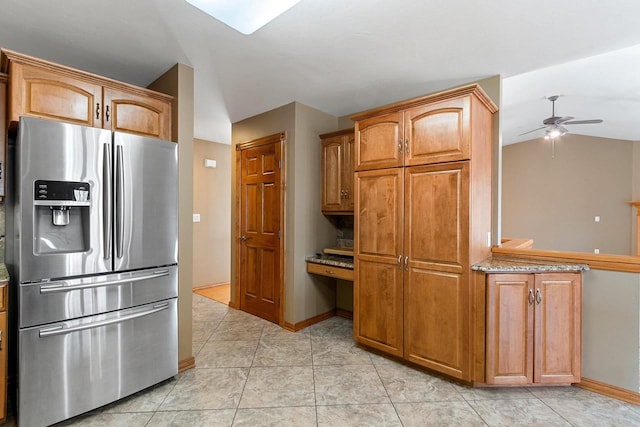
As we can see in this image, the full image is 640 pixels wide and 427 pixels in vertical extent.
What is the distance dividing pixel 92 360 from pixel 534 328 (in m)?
3.00

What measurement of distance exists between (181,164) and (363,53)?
5.55ft

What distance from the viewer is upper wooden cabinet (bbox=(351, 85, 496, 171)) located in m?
2.19

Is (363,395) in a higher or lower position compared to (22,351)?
lower

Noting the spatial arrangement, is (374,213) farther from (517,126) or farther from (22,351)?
(517,126)

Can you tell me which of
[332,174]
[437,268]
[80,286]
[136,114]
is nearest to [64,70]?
[136,114]

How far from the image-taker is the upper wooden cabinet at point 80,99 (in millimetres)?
1761

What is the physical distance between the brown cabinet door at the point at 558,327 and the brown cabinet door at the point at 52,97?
3.39m

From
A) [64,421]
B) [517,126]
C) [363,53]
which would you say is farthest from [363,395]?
[517,126]

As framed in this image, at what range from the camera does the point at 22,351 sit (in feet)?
5.37

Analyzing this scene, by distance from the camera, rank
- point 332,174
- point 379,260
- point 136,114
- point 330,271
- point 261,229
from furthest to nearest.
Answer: point 261,229
point 332,174
point 330,271
point 379,260
point 136,114

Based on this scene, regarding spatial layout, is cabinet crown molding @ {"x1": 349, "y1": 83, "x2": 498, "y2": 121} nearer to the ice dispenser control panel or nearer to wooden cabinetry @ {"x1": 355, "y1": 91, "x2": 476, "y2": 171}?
wooden cabinetry @ {"x1": 355, "y1": 91, "x2": 476, "y2": 171}

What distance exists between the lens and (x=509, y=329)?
2158 mm

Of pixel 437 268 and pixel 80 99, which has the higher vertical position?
pixel 80 99

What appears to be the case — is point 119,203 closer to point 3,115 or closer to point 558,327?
point 3,115
